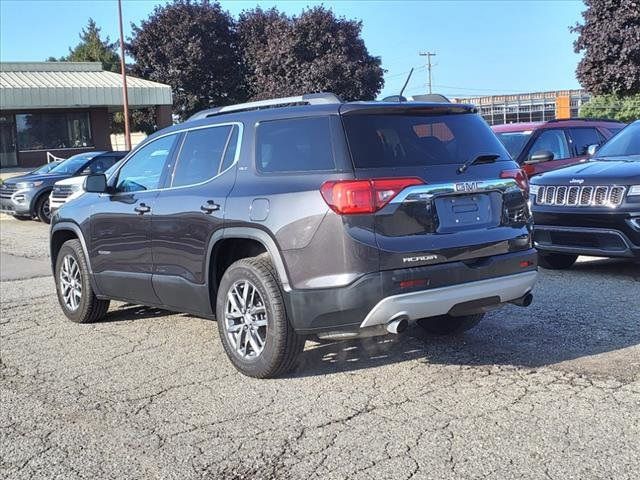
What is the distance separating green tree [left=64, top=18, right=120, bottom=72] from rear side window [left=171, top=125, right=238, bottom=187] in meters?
57.3

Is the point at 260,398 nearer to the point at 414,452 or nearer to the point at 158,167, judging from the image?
the point at 414,452

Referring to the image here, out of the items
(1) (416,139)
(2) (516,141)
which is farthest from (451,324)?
(2) (516,141)

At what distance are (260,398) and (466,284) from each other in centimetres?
148

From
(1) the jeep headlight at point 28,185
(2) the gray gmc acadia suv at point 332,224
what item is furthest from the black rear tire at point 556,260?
(1) the jeep headlight at point 28,185

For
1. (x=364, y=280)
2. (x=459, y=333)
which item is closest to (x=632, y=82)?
(x=459, y=333)

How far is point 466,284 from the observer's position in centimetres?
450

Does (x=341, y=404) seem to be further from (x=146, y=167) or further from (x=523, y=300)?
(x=146, y=167)

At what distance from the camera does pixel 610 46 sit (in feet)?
82.2

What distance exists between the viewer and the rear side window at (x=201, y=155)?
523 centimetres

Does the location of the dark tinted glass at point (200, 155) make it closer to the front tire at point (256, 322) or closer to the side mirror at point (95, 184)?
the front tire at point (256, 322)

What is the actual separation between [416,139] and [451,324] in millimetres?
1714

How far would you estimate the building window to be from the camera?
34.2 meters

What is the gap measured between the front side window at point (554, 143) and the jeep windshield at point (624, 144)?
1923 millimetres

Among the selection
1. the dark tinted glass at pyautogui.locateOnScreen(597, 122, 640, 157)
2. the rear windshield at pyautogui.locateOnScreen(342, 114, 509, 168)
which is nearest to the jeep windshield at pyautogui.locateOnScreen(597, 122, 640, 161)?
the dark tinted glass at pyautogui.locateOnScreen(597, 122, 640, 157)
